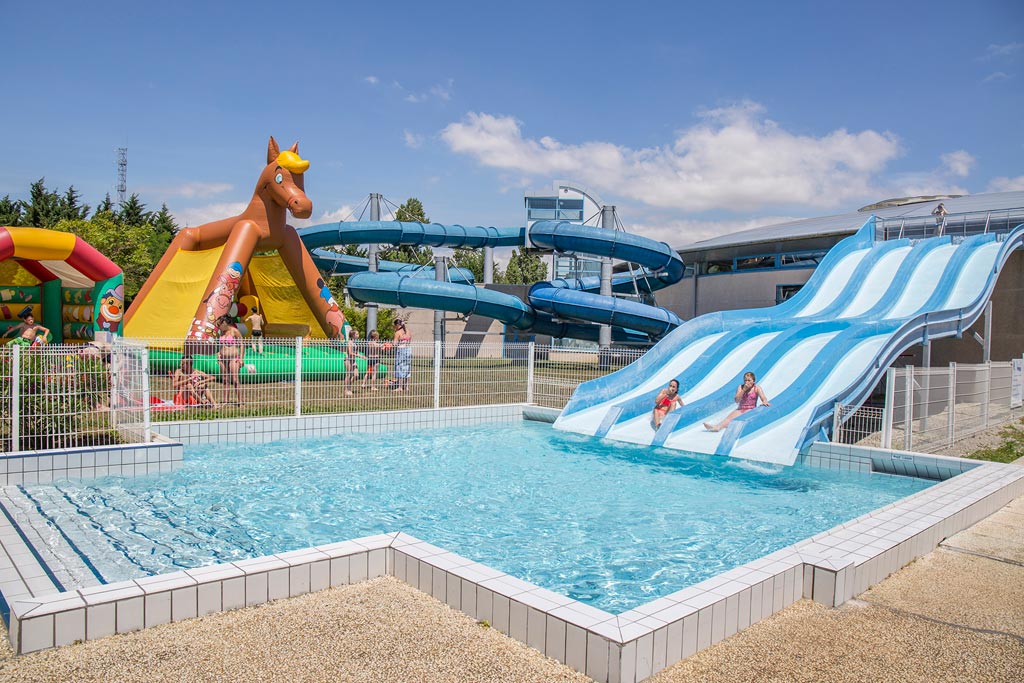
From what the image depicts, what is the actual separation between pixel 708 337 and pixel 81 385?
1067cm

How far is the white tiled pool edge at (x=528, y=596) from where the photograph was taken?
334 cm

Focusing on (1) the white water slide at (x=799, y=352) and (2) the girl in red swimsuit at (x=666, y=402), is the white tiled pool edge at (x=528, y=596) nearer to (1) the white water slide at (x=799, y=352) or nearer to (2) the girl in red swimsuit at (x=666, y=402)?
(1) the white water slide at (x=799, y=352)

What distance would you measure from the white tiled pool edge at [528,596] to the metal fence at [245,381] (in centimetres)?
269

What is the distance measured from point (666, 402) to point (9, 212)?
126ft

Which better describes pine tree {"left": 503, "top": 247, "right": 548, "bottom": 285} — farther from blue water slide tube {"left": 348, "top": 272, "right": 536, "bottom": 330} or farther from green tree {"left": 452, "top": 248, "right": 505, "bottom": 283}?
blue water slide tube {"left": 348, "top": 272, "right": 536, "bottom": 330}

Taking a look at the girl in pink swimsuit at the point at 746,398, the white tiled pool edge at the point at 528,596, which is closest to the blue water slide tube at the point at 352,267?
the girl in pink swimsuit at the point at 746,398

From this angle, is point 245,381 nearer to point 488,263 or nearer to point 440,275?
point 440,275

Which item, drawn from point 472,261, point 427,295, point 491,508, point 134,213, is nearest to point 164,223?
point 134,213

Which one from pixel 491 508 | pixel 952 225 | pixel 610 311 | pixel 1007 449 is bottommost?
pixel 491 508

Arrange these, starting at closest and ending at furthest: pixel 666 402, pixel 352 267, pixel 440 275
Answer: pixel 666 402 → pixel 440 275 → pixel 352 267

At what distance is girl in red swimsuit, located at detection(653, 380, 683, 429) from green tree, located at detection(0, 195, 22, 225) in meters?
36.9

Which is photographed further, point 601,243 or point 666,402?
point 601,243

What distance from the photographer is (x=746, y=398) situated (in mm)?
10898

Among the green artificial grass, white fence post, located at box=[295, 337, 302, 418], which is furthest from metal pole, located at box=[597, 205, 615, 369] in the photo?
white fence post, located at box=[295, 337, 302, 418]
